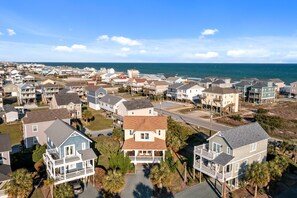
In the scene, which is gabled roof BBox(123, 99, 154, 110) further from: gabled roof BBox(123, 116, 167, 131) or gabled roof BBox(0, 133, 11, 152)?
gabled roof BBox(0, 133, 11, 152)

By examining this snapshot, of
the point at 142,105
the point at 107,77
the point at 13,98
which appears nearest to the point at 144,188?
the point at 142,105

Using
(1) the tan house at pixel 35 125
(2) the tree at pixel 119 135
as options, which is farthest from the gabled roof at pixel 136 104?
(1) the tan house at pixel 35 125

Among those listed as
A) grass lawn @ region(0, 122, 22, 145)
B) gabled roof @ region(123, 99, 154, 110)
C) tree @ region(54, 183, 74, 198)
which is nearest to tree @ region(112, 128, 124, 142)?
tree @ region(54, 183, 74, 198)

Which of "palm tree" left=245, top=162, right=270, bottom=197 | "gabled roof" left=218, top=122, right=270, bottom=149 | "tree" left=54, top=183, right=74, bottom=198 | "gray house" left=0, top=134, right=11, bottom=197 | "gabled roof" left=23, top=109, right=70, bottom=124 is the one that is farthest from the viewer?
"gabled roof" left=23, top=109, right=70, bottom=124

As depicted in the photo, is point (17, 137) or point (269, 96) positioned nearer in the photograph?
point (17, 137)

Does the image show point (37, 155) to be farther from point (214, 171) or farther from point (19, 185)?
point (214, 171)

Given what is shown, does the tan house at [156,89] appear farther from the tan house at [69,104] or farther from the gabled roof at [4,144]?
the gabled roof at [4,144]

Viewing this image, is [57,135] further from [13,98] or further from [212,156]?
[13,98]
